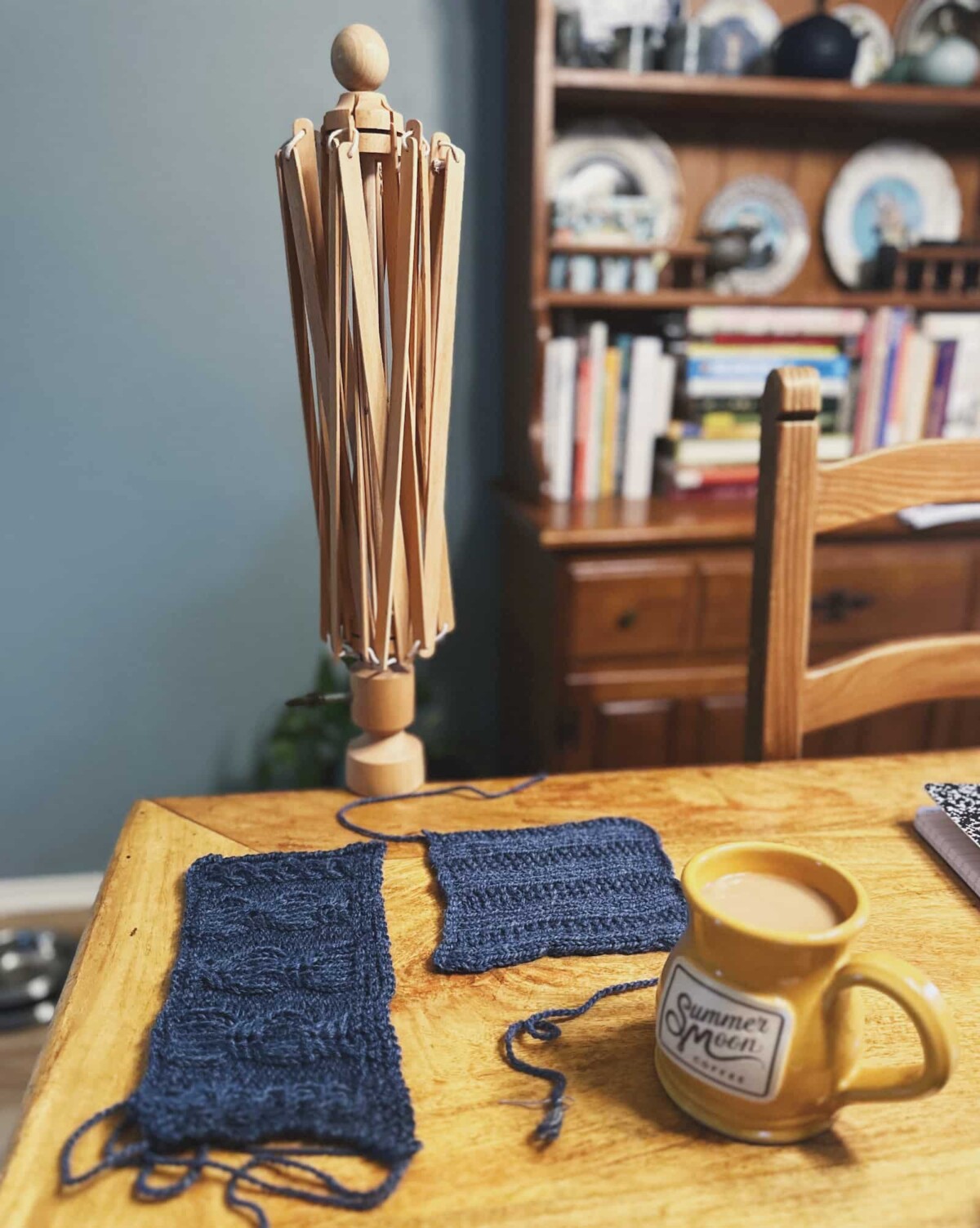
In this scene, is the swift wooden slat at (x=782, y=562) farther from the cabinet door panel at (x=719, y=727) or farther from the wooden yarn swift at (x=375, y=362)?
the cabinet door panel at (x=719, y=727)

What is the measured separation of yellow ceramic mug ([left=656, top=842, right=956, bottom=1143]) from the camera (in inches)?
17.2

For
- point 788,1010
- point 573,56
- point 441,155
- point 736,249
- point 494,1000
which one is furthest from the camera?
point 736,249

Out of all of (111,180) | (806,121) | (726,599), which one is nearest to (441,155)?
(726,599)

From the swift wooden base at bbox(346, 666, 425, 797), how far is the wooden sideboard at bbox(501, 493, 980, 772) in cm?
83

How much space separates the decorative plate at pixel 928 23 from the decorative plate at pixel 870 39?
0.03 m

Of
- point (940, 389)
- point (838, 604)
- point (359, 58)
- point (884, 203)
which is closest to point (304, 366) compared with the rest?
point (359, 58)

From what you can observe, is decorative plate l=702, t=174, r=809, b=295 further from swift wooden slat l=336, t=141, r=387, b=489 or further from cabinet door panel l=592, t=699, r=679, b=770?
swift wooden slat l=336, t=141, r=387, b=489

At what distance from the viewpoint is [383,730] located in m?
0.81

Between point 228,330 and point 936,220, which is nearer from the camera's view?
point 228,330

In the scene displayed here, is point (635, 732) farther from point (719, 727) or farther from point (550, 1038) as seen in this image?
point (550, 1038)

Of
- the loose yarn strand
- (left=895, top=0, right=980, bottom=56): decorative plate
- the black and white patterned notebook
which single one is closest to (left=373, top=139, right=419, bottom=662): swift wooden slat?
the loose yarn strand

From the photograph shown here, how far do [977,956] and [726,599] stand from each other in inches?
→ 44.5

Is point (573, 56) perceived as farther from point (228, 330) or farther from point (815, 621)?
point (815, 621)

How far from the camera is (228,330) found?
1.84 meters
